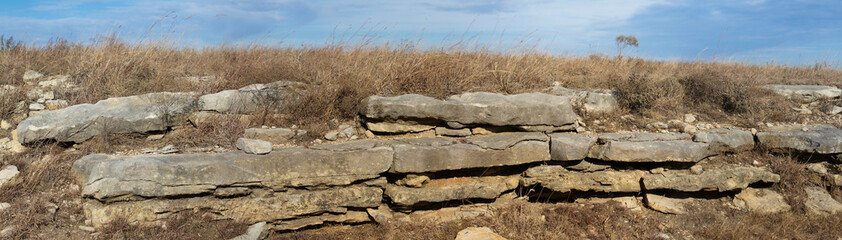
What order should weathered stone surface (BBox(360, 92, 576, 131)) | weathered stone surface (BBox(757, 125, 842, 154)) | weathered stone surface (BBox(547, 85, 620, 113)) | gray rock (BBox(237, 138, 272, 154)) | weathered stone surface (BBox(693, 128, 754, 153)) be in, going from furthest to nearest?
weathered stone surface (BBox(547, 85, 620, 113)) < weathered stone surface (BBox(757, 125, 842, 154)) < weathered stone surface (BBox(693, 128, 754, 153)) < weathered stone surface (BBox(360, 92, 576, 131)) < gray rock (BBox(237, 138, 272, 154))

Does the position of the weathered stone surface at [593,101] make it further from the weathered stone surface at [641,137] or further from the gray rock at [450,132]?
the gray rock at [450,132]

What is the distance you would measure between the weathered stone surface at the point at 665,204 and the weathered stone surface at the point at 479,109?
1.26 m

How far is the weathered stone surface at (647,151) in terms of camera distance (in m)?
5.34

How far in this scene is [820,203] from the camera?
5512 mm

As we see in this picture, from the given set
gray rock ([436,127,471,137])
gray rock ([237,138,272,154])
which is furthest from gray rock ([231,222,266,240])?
gray rock ([436,127,471,137])

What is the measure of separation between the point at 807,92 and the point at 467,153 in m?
6.42

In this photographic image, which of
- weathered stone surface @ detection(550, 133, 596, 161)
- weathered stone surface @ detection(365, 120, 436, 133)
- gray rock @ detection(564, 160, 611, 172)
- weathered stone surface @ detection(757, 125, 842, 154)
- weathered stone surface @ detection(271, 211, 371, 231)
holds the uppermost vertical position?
weathered stone surface @ detection(365, 120, 436, 133)

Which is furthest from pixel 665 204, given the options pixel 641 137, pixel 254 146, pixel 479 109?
pixel 254 146

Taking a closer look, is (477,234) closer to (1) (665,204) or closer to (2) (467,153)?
(2) (467,153)

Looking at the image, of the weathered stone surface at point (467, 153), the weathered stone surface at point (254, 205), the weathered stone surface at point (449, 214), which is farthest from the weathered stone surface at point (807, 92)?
the weathered stone surface at point (254, 205)

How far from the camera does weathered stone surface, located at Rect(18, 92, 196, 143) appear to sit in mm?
4793

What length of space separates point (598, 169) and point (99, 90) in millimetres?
6341

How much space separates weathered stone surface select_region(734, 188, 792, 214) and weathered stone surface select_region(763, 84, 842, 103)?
108 inches

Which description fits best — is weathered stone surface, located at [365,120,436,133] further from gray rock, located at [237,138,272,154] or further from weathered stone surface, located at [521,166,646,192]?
weathered stone surface, located at [521,166,646,192]
